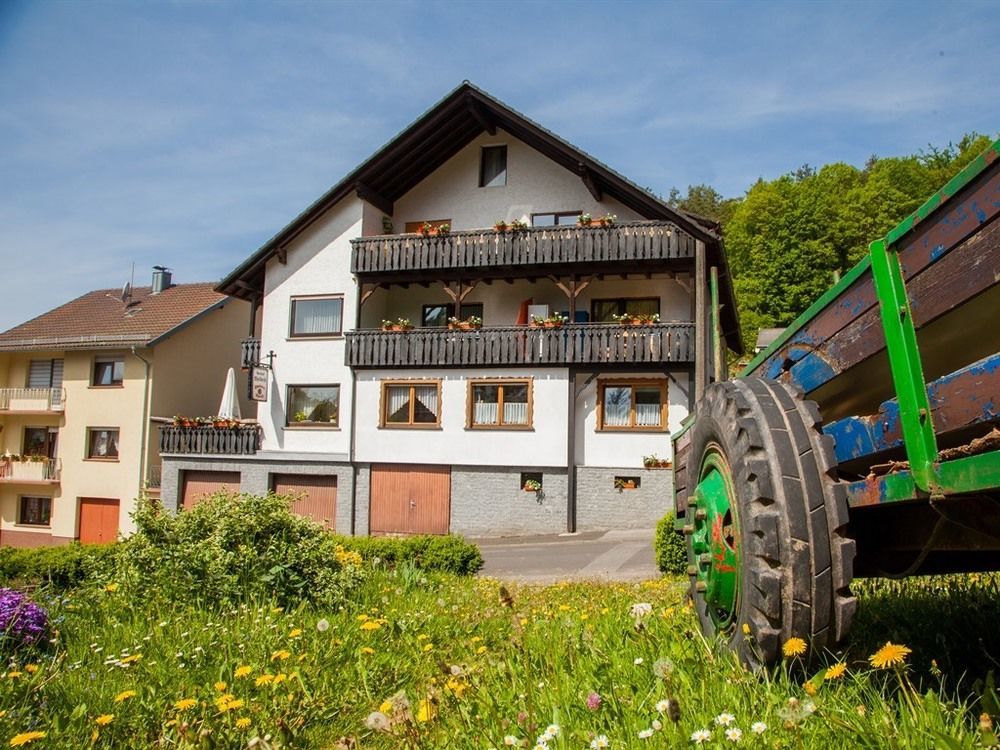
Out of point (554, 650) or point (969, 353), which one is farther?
point (554, 650)

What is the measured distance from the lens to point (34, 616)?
4.77 meters

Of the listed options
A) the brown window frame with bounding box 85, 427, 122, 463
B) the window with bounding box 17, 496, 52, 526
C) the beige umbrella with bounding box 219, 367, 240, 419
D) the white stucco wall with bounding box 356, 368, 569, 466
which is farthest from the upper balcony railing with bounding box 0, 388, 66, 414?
the white stucco wall with bounding box 356, 368, 569, 466

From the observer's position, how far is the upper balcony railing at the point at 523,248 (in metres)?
24.0

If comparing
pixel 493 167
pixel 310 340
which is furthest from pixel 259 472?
Result: pixel 493 167

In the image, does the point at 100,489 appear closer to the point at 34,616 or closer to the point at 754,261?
the point at 34,616

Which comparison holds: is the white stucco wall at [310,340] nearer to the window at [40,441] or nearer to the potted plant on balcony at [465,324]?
the potted plant on balcony at [465,324]

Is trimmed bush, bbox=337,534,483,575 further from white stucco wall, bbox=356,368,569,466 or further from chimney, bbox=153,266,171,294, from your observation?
chimney, bbox=153,266,171,294

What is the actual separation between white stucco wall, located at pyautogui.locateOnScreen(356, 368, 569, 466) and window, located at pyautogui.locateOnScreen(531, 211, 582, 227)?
16.4ft

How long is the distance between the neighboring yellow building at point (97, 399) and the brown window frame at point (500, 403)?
14920 millimetres

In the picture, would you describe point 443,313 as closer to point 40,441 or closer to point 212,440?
point 212,440

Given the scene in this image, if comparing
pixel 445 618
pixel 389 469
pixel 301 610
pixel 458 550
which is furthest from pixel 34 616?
pixel 389 469

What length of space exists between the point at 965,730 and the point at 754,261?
58240 mm

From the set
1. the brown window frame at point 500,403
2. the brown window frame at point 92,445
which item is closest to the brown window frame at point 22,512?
the brown window frame at point 92,445

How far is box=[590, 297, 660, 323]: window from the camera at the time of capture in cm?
2569
